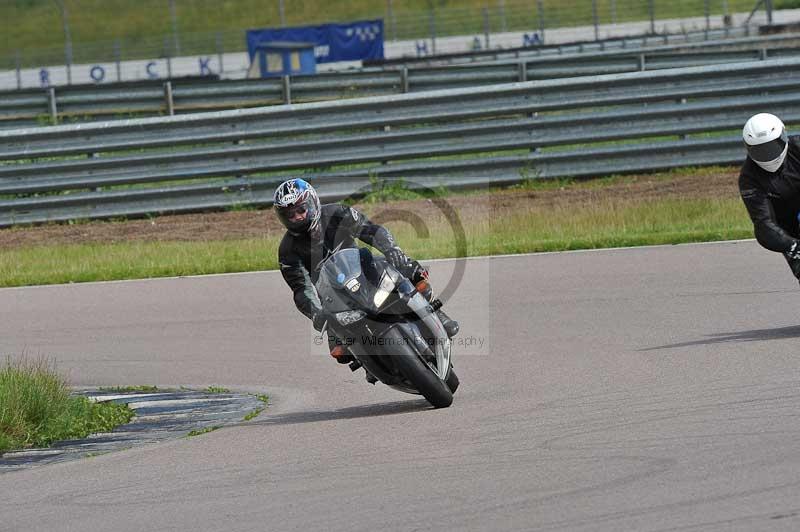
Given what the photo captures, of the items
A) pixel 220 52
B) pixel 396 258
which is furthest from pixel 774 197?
pixel 220 52

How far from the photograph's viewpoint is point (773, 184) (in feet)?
30.1

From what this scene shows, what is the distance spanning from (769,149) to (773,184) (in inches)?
10.6

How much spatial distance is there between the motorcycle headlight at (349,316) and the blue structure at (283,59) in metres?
27.3

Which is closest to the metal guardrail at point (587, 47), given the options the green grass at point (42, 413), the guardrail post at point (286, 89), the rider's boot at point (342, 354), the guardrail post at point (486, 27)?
the guardrail post at point (486, 27)

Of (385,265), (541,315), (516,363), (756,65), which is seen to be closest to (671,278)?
(541,315)

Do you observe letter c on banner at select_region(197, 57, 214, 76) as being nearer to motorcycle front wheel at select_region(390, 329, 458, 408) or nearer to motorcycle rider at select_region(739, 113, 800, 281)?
motorcycle rider at select_region(739, 113, 800, 281)

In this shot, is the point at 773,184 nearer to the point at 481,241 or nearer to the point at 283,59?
the point at 481,241

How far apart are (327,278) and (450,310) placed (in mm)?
4278

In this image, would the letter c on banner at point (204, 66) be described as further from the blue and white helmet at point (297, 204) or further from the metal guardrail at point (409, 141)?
the blue and white helmet at point (297, 204)

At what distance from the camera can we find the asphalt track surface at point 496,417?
5.32m

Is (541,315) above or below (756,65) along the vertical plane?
below

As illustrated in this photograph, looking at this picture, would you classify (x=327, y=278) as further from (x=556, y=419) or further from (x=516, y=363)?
(x=516, y=363)

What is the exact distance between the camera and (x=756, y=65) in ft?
60.0

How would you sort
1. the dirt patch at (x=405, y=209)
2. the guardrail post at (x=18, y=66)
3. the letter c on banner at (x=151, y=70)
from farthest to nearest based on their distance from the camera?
the letter c on banner at (x=151, y=70)
the guardrail post at (x=18, y=66)
the dirt patch at (x=405, y=209)
